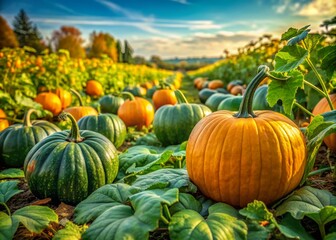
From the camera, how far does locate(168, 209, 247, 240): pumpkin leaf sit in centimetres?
150

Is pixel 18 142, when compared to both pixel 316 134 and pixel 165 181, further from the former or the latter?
pixel 316 134

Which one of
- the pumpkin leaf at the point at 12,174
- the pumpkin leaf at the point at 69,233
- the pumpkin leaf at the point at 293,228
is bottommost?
the pumpkin leaf at the point at 12,174

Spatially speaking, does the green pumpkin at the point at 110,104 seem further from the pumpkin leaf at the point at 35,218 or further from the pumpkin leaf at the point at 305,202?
the pumpkin leaf at the point at 305,202

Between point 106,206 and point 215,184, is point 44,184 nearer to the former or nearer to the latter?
point 106,206

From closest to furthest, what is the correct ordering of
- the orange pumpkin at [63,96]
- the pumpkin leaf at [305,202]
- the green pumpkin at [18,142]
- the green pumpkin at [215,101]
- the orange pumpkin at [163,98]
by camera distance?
the pumpkin leaf at [305,202] < the green pumpkin at [18,142] < the green pumpkin at [215,101] < the orange pumpkin at [163,98] < the orange pumpkin at [63,96]

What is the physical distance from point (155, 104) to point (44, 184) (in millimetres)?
4425

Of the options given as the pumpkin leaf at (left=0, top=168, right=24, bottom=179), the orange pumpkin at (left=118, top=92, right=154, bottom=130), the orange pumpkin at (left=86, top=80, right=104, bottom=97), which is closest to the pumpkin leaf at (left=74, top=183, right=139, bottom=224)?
the pumpkin leaf at (left=0, top=168, right=24, bottom=179)

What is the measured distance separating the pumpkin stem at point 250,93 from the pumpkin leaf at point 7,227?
54.2 inches

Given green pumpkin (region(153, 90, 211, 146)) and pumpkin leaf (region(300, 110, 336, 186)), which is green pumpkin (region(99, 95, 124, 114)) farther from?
pumpkin leaf (region(300, 110, 336, 186))

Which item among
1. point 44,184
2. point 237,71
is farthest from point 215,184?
point 237,71

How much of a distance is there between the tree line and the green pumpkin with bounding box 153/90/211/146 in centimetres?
3045

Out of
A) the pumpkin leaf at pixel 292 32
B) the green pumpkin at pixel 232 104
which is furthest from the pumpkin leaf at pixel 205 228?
the green pumpkin at pixel 232 104

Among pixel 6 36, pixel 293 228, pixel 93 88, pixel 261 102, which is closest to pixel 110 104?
pixel 93 88

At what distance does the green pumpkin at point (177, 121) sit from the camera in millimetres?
3930
